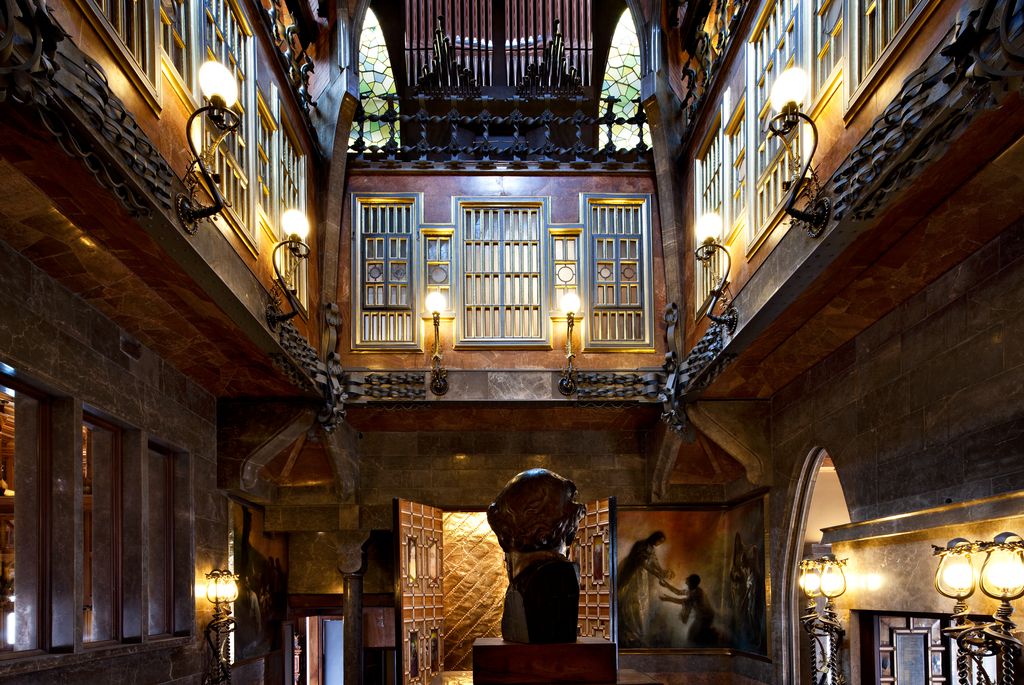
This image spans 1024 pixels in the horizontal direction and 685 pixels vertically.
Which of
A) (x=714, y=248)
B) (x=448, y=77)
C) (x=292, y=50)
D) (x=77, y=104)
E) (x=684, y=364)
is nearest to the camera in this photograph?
(x=77, y=104)

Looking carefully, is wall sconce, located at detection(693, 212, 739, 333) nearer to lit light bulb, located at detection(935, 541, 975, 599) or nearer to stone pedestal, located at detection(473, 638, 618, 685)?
lit light bulb, located at detection(935, 541, 975, 599)

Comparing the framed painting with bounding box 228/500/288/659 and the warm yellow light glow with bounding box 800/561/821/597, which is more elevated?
the warm yellow light glow with bounding box 800/561/821/597

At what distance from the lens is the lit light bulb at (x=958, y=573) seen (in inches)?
220

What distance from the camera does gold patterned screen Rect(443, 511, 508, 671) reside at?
53.1 ft

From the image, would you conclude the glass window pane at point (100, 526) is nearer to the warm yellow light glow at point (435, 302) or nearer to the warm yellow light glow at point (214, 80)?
the warm yellow light glow at point (214, 80)

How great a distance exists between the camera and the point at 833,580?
8023mm

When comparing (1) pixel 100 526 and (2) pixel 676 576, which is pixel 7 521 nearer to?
(1) pixel 100 526

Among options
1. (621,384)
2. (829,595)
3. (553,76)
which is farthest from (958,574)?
(553,76)

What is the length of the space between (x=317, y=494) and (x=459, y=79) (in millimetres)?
6085

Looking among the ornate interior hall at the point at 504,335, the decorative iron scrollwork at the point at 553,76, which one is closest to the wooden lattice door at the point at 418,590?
the ornate interior hall at the point at 504,335

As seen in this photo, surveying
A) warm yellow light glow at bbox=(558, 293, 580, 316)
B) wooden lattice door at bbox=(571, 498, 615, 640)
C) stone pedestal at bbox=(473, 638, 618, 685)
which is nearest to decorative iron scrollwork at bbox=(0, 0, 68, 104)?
stone pedestal at bbox=(473, 638, 618, 685)

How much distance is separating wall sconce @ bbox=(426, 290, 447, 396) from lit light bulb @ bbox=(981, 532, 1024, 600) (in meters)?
7.36

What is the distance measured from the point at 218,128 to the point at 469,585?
1111cm

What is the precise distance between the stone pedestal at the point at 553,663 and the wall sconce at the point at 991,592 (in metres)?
2.07
